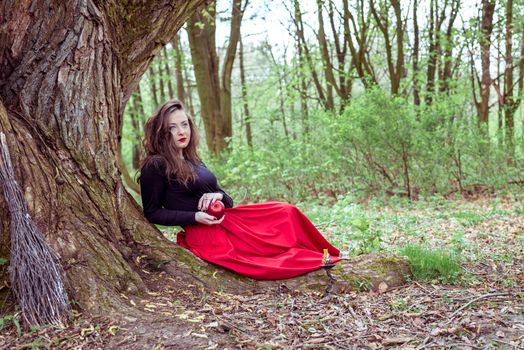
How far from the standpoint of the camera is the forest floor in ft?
8.48

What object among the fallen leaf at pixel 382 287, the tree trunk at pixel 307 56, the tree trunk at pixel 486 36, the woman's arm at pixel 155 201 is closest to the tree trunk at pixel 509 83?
the tree trunk at pixel 486 36

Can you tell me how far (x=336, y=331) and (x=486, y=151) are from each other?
25.3 feet

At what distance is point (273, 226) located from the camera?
3965 millimetres

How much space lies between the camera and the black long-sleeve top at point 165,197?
3756mm

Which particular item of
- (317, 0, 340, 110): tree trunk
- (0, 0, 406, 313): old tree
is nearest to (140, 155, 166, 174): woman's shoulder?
(0, 0, 406, 313): old tree

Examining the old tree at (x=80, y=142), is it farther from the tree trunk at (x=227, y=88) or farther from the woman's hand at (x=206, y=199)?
the tree trunk at (x=227, y=88)

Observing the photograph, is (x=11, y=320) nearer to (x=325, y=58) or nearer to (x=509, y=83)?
(x=509, y=83)

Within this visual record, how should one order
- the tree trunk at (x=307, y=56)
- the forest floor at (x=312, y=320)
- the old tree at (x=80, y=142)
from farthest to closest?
the tree trunk at (x=307, y=56) → the old tree at (x=80, y=142) → the forest floor at (x=312, y=320)

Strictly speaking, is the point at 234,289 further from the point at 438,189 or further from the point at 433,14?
the point at 433,14

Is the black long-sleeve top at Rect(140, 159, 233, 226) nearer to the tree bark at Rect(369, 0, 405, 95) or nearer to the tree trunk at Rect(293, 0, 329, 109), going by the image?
the tree bark at Rect(369, 0, 405, 95)

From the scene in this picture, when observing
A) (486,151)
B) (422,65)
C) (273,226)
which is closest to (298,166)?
(486,151)

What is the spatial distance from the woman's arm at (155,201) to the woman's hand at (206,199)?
102 millimetres

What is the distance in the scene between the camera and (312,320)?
2.96m

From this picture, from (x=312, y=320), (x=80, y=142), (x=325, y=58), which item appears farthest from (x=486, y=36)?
(x=80, y=142)
